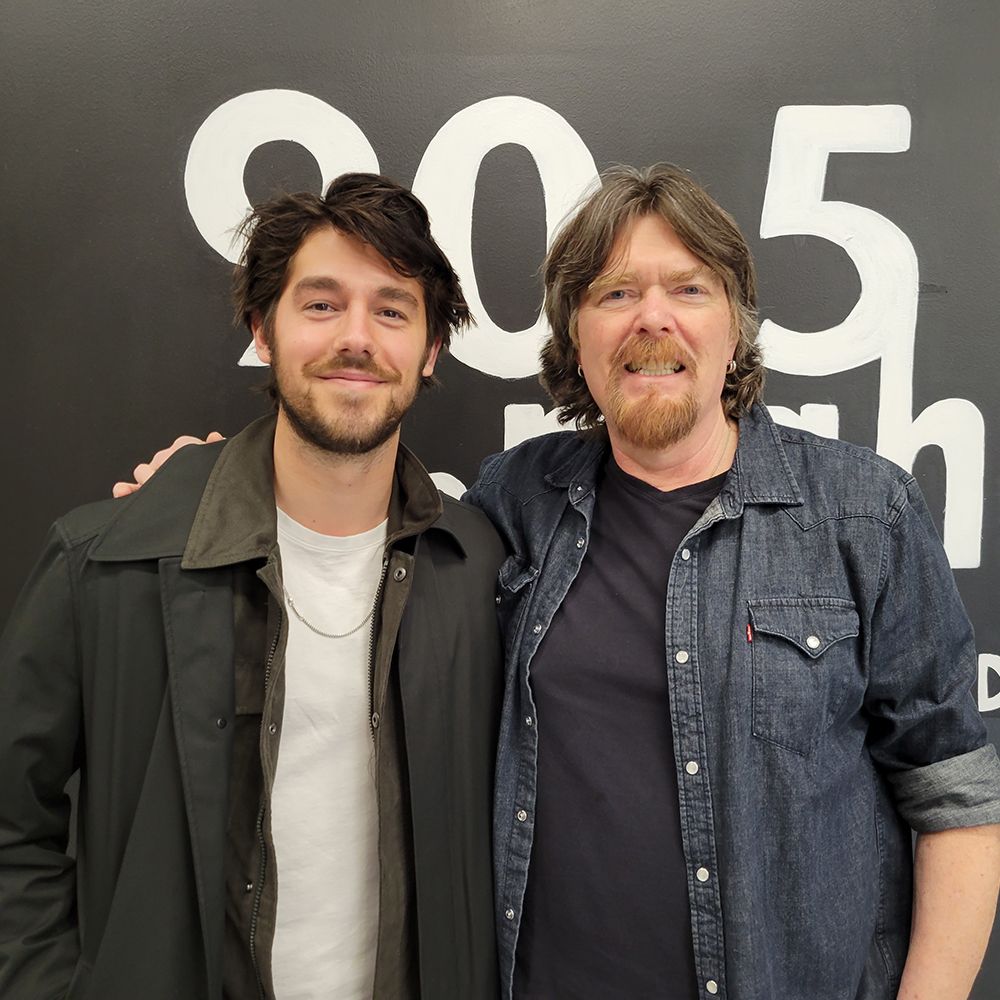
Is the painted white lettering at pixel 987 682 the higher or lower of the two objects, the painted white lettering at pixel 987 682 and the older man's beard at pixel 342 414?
the lower

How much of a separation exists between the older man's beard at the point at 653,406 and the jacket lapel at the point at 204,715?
2.23ft

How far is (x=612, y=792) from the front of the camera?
121 cm

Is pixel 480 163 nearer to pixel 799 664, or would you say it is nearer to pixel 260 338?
pixel 260 338

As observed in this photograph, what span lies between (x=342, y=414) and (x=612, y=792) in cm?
71

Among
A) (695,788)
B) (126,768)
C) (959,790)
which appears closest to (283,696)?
(126,768)

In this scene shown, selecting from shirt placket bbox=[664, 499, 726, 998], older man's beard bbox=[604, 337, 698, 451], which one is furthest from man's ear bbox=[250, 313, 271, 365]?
shirt placket bbox=[664, 499, 726, 998]

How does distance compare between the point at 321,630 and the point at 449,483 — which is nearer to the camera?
the point at 321,630

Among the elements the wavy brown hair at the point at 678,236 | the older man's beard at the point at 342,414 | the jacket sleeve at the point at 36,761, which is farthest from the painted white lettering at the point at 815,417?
the jacket sleeve at the point at 36,761

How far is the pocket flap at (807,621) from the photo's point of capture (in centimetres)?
119

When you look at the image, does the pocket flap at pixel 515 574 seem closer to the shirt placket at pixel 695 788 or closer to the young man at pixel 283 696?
the young man at pixel 283 696

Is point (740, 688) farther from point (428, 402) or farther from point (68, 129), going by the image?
point (68, 129)

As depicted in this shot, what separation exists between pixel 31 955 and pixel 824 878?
115 centimetres

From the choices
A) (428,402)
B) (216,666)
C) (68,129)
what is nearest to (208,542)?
(216,666)

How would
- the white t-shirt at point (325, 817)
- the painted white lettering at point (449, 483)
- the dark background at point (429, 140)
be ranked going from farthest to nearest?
the painted white lettering at point (449, 483) < the dark background at point (429, 140) < the white t-shirt at point (325, 817)
